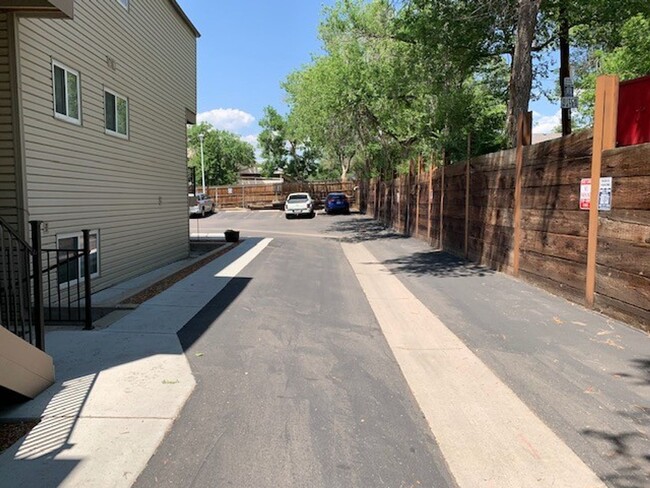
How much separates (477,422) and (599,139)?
4339 millimetres

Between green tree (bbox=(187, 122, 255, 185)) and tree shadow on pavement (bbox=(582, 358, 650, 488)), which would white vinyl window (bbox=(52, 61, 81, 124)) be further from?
green tree (bbox=(187, 122, 255, 185))

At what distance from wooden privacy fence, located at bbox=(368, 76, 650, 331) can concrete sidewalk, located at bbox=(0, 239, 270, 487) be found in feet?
16.2

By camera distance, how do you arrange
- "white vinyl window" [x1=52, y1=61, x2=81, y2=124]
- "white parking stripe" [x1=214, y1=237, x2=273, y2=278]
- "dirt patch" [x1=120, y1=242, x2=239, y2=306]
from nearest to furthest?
"white vinyl window" [x1=52, y1=61, x2=81, y2=124] → "dirt patch" [x1=120, y1=242, x2=239, y2=306] → "white parking stripe" [x1=214, y1=237, x2=273, y2=278]

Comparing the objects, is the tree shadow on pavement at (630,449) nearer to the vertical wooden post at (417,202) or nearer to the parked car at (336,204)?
the vertical wooden post at (417,202)

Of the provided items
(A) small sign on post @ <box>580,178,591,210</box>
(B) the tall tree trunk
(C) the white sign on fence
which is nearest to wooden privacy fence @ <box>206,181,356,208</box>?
(C) the white sign on fence

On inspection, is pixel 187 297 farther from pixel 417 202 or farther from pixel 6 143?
pixel 417 202

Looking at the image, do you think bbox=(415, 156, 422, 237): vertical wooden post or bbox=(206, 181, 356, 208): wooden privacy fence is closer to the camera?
bbox=(415, 156, 422, 237): vertical wooden post

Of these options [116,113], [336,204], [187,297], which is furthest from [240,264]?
[336,204]

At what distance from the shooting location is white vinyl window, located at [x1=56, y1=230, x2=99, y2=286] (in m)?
7.71

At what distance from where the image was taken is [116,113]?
9938mm

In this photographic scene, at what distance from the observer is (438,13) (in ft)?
45.1

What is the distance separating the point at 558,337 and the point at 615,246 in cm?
131

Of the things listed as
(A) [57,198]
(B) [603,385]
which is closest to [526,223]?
(B) [603,385]

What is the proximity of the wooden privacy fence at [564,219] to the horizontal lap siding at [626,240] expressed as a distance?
0.04 ft
